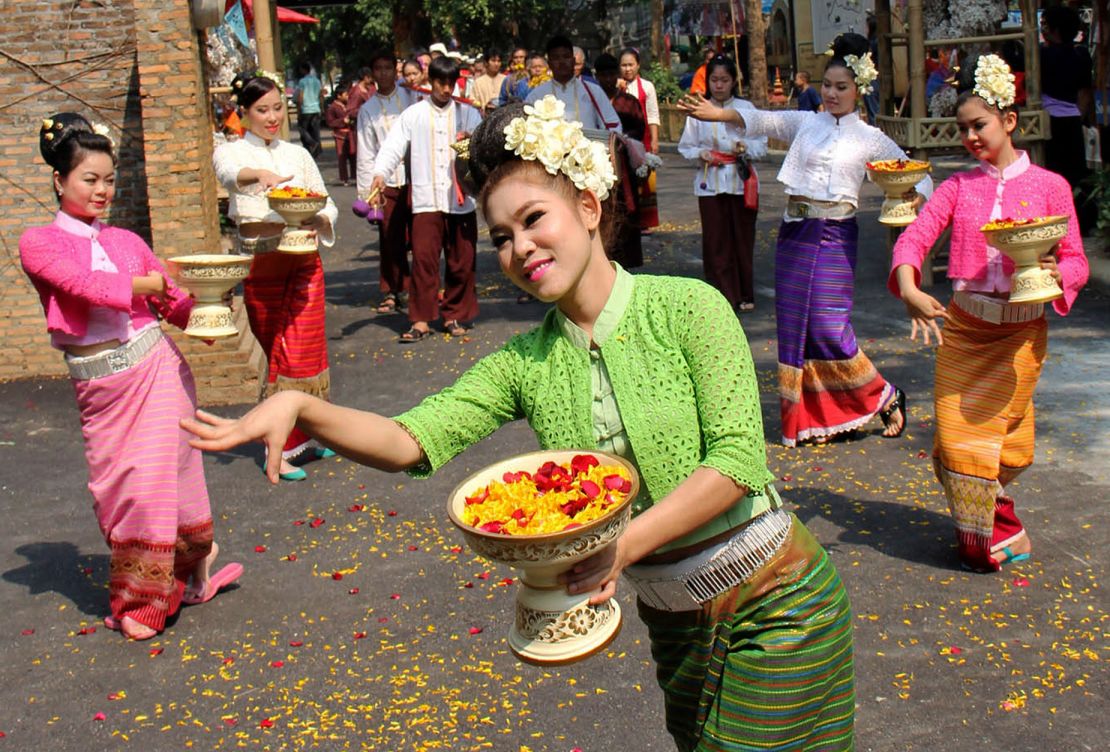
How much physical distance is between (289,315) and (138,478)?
8.29ft

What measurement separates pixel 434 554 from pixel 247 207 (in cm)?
294

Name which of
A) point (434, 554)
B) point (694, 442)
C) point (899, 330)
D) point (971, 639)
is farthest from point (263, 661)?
point (899, 330)

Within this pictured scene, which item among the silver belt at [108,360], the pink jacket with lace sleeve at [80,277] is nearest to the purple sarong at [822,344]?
the pink jacket with lace sleeve at [80,277]

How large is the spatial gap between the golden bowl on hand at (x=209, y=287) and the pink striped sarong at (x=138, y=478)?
0.84ft

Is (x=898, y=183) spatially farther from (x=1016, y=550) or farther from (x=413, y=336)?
(x=413, y=336)

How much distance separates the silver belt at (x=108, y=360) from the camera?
6047mm

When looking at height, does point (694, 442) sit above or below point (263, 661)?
above

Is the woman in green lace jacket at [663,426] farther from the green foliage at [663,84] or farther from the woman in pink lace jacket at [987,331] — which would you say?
the green foliage at [663,84]

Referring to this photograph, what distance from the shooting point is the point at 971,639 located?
542 cm

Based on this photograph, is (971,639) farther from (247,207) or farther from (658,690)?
(247,207)

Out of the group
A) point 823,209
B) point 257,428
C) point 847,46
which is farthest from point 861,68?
point 257,428

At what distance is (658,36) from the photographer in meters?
34.1

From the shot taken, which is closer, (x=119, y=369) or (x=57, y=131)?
(x=57, y=131)

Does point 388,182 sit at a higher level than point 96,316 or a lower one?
higher
